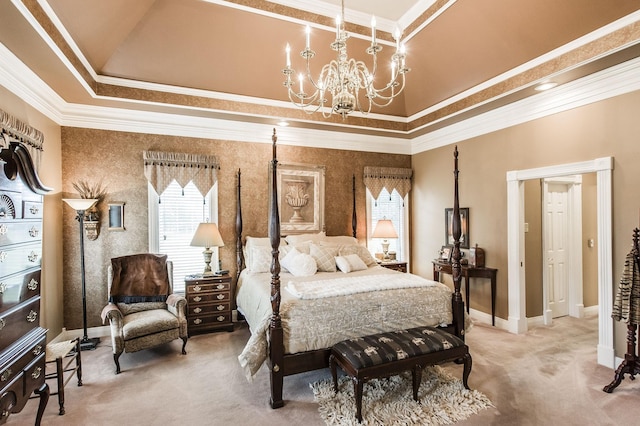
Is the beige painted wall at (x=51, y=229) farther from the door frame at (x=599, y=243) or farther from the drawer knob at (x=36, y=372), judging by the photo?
the door frame at (x=599, y=243)

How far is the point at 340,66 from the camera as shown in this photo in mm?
2506

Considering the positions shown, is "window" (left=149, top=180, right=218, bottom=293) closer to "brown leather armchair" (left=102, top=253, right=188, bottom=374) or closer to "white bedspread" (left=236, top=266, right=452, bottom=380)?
"brown leather armchair" (left=102, top=253, right=188, bottom=374)

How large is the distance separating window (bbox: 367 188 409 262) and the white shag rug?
Answer: 115 inches

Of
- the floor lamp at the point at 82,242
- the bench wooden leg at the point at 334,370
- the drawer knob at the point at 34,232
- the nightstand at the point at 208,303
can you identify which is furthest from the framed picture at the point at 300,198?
the drawer knob at the point at 34,232

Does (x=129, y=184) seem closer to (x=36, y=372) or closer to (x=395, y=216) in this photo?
→ (x=36, y=372)

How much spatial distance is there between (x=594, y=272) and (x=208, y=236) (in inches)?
223

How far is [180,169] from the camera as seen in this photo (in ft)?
14.5

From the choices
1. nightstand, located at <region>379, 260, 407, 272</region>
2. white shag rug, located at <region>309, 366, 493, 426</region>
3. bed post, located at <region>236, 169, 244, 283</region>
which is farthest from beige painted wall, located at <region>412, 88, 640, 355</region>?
bed post, located at <region>236, 169, 244, 283</region>

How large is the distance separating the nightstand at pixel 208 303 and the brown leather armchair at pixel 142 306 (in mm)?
303

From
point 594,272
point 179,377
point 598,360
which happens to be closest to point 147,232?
point 179,377

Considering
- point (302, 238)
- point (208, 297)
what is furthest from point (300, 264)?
point (208, 297)

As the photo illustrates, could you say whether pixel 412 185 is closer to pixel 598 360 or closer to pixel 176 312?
pixel 598 360

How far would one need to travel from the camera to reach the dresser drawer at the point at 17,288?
1.77 metres

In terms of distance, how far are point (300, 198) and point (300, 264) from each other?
139 centimetres
